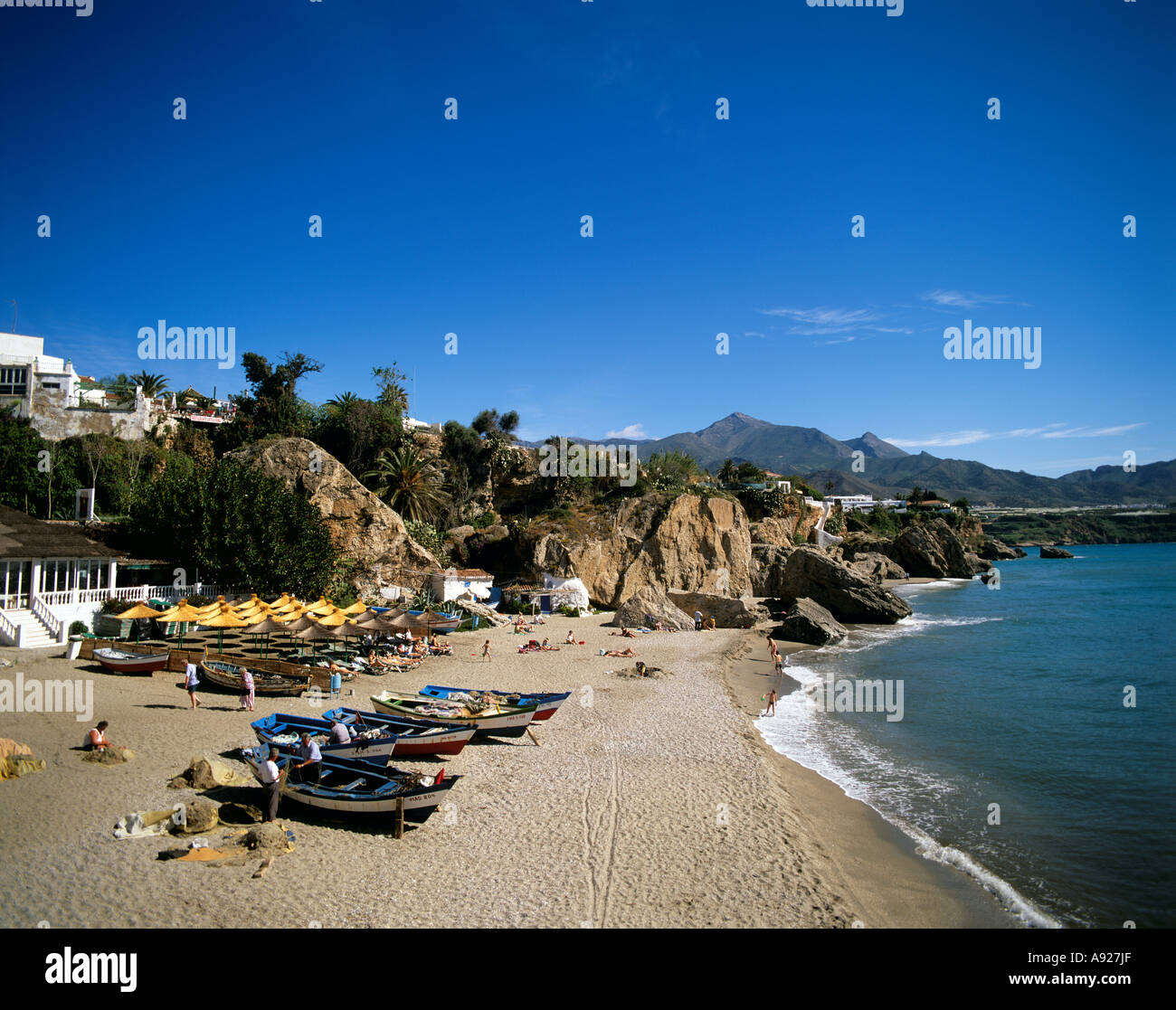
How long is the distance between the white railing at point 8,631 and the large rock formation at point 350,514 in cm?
1491

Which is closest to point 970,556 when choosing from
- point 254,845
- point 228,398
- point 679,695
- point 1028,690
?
point 1028,690

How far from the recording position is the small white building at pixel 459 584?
36219 millimetres

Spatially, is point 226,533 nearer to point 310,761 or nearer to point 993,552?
point 310,761

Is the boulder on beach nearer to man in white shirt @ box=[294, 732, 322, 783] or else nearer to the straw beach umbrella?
man in white shirt @ box=[294, 732, 322, 783]

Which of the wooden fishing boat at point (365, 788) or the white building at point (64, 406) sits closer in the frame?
the wooden fishing boat at point (365, 788)

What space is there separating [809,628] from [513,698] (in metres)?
23.4

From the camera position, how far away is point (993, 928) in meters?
9.35

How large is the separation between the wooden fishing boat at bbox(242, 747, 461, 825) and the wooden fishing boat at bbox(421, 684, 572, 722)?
18.4ft

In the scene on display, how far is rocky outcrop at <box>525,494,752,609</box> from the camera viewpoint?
4212 centimetres

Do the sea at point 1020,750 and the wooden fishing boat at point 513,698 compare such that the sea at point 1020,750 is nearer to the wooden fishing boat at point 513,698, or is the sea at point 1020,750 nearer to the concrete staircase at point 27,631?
the wooden fishing boat at point 513,698

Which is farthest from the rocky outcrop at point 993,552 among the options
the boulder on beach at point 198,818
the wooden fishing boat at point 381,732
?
the boulder on beach at point 198,818
